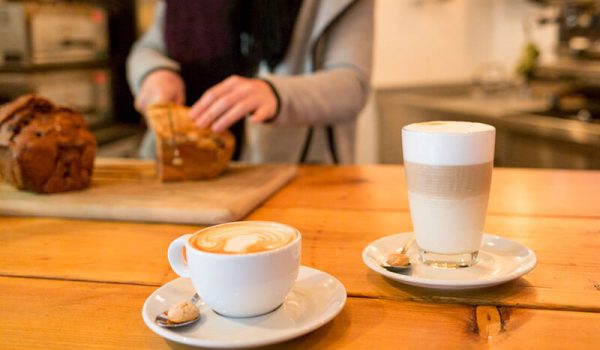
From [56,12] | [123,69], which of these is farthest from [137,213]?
[123,69]

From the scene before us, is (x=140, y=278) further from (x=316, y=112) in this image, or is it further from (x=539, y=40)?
(x=539, y=40)

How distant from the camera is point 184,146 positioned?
122 centimetres

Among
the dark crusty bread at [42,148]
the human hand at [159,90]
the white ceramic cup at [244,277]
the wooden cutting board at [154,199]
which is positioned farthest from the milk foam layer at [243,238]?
the human hand at [159,90]

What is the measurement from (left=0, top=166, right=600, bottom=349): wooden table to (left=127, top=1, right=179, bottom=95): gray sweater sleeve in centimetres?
67

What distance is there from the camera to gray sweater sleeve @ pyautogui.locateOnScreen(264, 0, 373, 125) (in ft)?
4.66

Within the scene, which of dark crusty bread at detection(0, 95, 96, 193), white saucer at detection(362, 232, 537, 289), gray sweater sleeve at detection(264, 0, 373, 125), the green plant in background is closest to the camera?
white saucer at detection(362, 232, 537, 289)

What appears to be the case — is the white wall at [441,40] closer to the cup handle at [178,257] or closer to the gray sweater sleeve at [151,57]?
the gray sweater sleeve at [151,57]

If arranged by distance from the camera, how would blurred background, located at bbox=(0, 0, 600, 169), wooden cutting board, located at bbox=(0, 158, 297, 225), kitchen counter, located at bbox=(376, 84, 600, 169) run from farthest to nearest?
kitchen counter, located at bbox=(376, 84, 600, 169)
blurred background, located at bbox=(0, 0, 600, 169)
wooden cutting board, located at bbox=(0, 158, 297, 225)

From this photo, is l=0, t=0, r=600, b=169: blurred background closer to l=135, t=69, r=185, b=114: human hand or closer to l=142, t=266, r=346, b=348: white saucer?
l=135, t=69, r=185, b=114: human hand

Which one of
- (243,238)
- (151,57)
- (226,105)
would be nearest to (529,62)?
(151,57)

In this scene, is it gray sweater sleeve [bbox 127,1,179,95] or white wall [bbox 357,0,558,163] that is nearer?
gray sweater sleeve [bbox 127,1,179,95]

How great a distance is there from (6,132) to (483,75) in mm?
2947

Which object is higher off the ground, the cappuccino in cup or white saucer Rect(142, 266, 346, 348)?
the cappuccino in cup

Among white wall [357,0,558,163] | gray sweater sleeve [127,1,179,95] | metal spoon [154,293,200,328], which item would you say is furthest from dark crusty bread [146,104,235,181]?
white wall [357,0,558,163]
